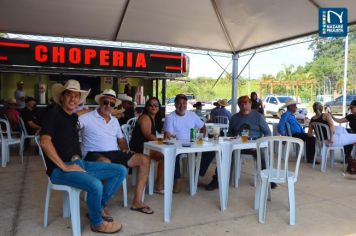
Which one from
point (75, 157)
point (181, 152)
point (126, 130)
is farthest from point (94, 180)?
point (126, 130)

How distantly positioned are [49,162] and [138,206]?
1096mm

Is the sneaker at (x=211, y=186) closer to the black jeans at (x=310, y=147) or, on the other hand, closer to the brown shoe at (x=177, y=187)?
the brown shoe at (x=177, y=187)

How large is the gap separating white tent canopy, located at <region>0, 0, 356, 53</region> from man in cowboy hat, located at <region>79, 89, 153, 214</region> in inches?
154

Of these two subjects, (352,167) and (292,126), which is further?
(292,126)

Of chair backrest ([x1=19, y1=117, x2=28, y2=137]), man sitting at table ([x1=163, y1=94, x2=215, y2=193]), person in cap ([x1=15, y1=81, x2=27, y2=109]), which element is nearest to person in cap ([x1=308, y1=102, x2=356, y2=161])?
man sitting at table ([x1=163, y1=94, x2=215, y2=193])

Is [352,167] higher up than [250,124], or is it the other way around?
[250,124]

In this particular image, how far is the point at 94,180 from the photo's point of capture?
3.08 metres

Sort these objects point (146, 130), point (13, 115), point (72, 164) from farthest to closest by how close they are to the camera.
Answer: point (13, 115)
point (146, 130)
point (72, 164)

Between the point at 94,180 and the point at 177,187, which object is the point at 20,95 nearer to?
the point at 177,187

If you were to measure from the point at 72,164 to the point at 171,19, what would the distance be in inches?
226

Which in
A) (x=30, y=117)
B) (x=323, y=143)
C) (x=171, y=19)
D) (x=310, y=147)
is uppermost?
(x=171, y=19)

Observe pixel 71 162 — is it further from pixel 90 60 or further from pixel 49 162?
pixel 90 60

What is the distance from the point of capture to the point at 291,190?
355 centimetres

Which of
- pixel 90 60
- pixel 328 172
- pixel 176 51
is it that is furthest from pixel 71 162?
pixel 176 51
